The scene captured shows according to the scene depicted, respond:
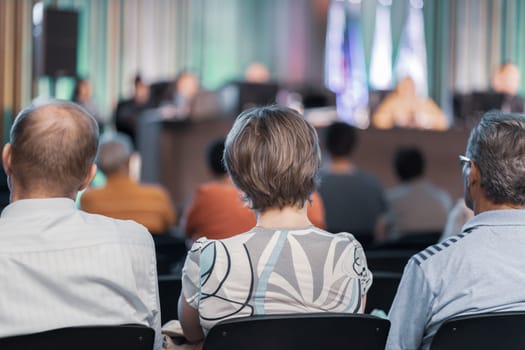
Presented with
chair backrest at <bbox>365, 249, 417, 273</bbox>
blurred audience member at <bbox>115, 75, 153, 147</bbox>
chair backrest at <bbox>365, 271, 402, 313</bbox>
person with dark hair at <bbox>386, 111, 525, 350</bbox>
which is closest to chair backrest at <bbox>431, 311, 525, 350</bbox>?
person with dark hair at <bbox>386, 111, 525, 350</bbox>

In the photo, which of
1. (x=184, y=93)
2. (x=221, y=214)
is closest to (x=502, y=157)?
(x=221, y=214)

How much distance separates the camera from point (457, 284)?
71.4 inches

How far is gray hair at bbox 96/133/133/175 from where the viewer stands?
398 cm

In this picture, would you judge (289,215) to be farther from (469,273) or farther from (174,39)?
(174,39)

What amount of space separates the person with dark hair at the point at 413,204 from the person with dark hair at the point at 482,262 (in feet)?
9.35

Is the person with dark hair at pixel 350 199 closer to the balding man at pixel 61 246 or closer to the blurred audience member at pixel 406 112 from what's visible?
the balding man at pixel 61 246

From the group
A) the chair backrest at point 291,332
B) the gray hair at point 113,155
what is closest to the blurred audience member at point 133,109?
the gray hair at point 113,155

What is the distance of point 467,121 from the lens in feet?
27.3

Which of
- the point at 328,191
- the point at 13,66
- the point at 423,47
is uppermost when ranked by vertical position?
the point at 423,47

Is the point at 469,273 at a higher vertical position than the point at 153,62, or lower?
lower

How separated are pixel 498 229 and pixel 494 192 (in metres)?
0.10

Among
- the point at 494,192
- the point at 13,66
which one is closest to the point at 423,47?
the point at 13,66

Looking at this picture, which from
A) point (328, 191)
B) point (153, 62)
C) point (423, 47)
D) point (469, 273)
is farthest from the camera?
point (423, 47)

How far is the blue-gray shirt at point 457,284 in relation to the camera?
1.81 meters
